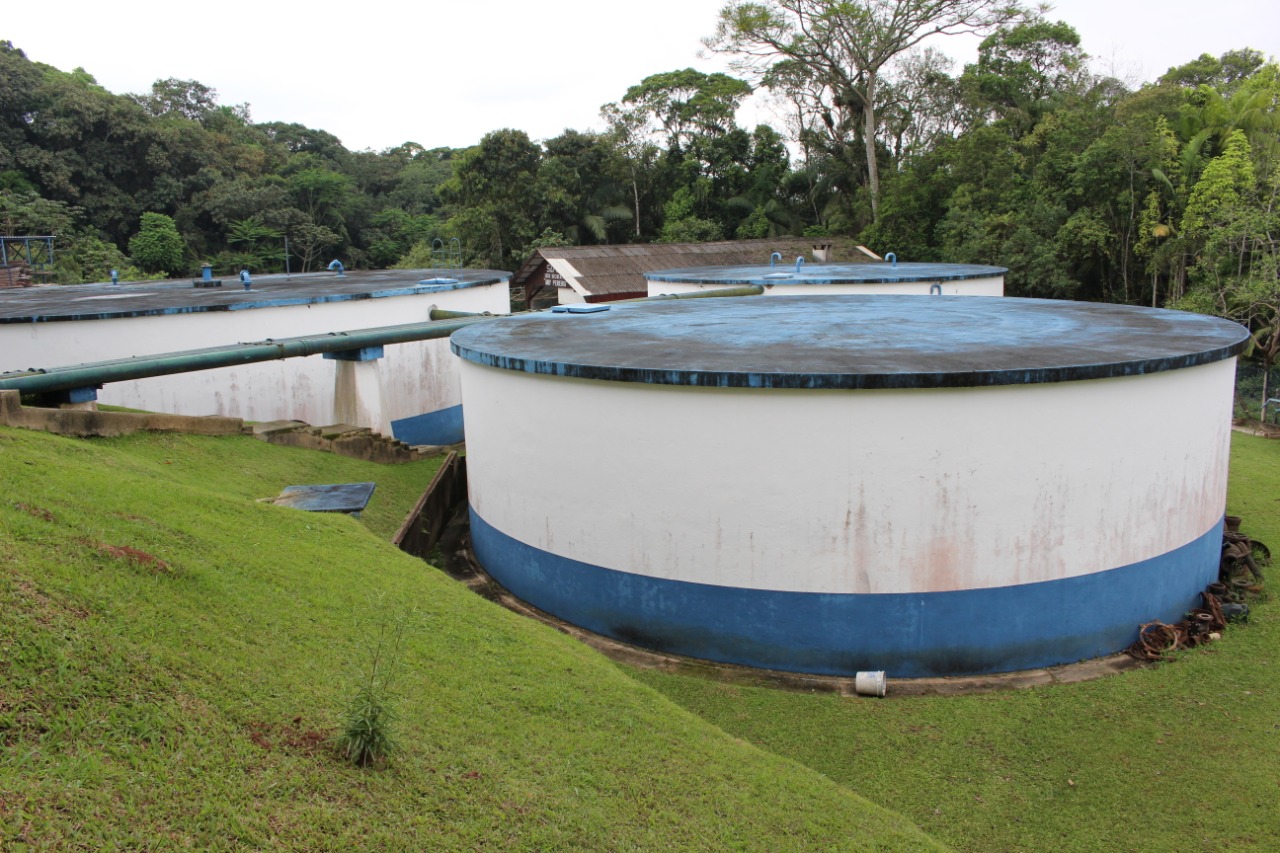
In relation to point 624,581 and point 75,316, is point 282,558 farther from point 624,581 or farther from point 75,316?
point 75,316

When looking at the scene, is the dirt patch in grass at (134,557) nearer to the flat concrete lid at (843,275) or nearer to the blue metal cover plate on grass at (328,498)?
the blue metal cover plate on grass at (328,498)

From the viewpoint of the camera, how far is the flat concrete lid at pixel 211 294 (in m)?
15.0

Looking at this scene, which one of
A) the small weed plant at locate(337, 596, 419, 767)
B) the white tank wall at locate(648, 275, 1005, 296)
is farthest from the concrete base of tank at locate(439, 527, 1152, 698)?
the white tank wall at locate(648, 275, 1005, 296)

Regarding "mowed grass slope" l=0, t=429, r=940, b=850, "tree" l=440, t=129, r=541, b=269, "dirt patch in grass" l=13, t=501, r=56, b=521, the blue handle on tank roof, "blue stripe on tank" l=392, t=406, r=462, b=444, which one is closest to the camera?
"mowed grass slope" l=0, t=429, r=940, b=850

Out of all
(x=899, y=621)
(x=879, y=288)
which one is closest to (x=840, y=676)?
(x=899, y=621)

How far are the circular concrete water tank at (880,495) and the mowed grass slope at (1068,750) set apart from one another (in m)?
0.66

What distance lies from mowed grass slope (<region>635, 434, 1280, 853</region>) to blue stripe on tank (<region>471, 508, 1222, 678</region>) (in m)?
0.48

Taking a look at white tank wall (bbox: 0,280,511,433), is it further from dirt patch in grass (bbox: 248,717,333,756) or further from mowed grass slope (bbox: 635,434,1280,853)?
dirt patch in grass (bbox: 248,717,333,756)

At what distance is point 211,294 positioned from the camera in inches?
733

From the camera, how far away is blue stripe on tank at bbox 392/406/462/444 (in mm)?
18016

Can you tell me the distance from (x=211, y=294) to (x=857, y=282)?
12926 mm

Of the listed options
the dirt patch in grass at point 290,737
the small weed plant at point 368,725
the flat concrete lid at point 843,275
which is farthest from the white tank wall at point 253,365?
the dirt patch in grass at point 290,737

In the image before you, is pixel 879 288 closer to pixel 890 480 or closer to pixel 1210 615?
pixel 1210 615

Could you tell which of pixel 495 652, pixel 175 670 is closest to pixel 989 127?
pixel 495 652
